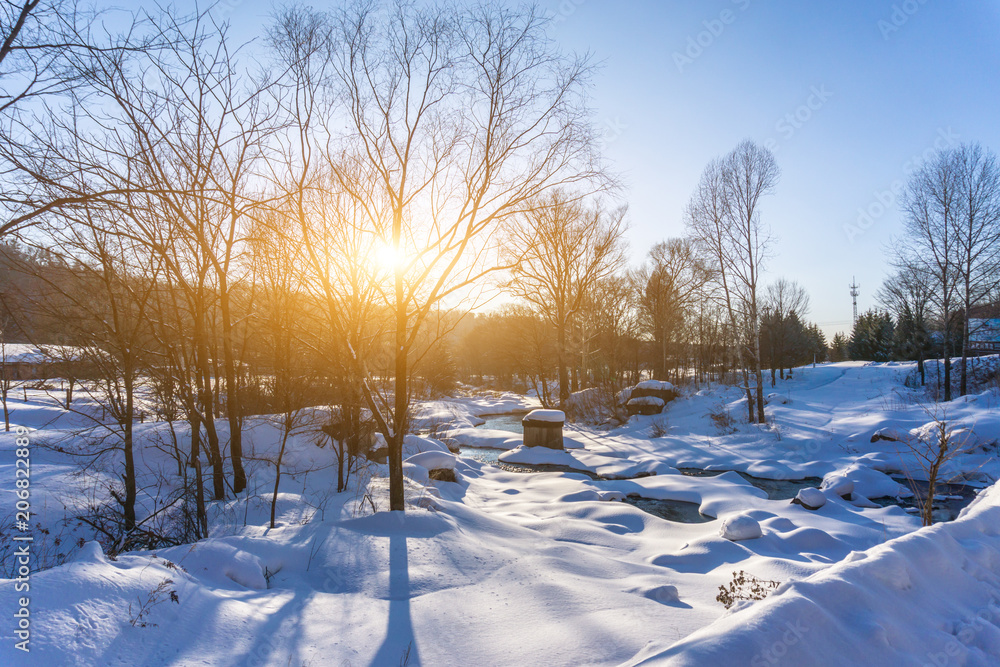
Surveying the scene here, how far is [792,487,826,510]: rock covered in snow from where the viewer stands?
7.81 m

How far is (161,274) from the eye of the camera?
6.93 metres

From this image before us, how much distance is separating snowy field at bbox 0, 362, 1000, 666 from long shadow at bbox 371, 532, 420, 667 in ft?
0.06

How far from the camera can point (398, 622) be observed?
3270mm

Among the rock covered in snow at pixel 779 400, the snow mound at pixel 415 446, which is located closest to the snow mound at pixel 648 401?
the rock covered in snow at pixel 779 400

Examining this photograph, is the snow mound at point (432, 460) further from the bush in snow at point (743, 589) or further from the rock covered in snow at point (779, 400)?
the rock covered in snow at point (779, 400)

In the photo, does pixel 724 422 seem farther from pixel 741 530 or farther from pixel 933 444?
pixel 741 530

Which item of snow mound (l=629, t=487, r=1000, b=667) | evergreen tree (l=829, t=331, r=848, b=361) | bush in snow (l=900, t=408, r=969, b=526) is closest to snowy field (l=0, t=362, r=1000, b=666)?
snow mound (l=629, t=487, r=1000, b=667)

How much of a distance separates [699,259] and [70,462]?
17.8 m

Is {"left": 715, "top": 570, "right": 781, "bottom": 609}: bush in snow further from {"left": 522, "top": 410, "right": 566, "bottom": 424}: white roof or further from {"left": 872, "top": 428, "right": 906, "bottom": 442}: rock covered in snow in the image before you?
{"left": 522, "top": 410, "right": 566, "bottom": 424}: white roof

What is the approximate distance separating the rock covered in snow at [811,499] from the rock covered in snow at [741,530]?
8.23 ft

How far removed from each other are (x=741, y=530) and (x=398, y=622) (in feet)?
14.6

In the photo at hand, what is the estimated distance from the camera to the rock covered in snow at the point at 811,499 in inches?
307

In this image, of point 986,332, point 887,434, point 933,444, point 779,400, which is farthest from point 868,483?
point 986,332

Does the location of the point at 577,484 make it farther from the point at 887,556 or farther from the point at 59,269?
the point at 59,269
